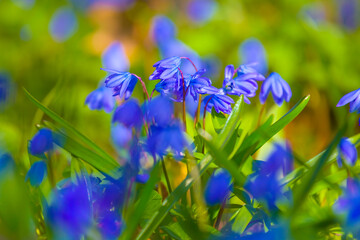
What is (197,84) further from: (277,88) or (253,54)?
(253,54)

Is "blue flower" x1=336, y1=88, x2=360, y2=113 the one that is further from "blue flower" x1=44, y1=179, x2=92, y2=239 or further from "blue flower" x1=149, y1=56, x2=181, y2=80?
"blue flower" x1=44, y1=179, x2=92, y2=239

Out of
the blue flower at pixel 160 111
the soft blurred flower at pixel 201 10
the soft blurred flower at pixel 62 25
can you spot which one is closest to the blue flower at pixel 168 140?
the blue flower at pixel 160 111

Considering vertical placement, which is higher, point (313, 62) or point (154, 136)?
point (154, 136)

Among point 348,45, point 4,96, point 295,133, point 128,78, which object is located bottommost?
point 295,133

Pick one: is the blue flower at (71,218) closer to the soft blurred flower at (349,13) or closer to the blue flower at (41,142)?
the blue flower at (41,142)

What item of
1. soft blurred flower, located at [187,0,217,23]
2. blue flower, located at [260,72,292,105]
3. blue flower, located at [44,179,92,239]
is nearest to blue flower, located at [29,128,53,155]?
blue flower, located at [44,179,92,239]

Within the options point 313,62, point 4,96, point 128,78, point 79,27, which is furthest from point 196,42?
point 128,78

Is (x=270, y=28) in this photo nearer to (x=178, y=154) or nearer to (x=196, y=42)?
(x=196, y=42)
